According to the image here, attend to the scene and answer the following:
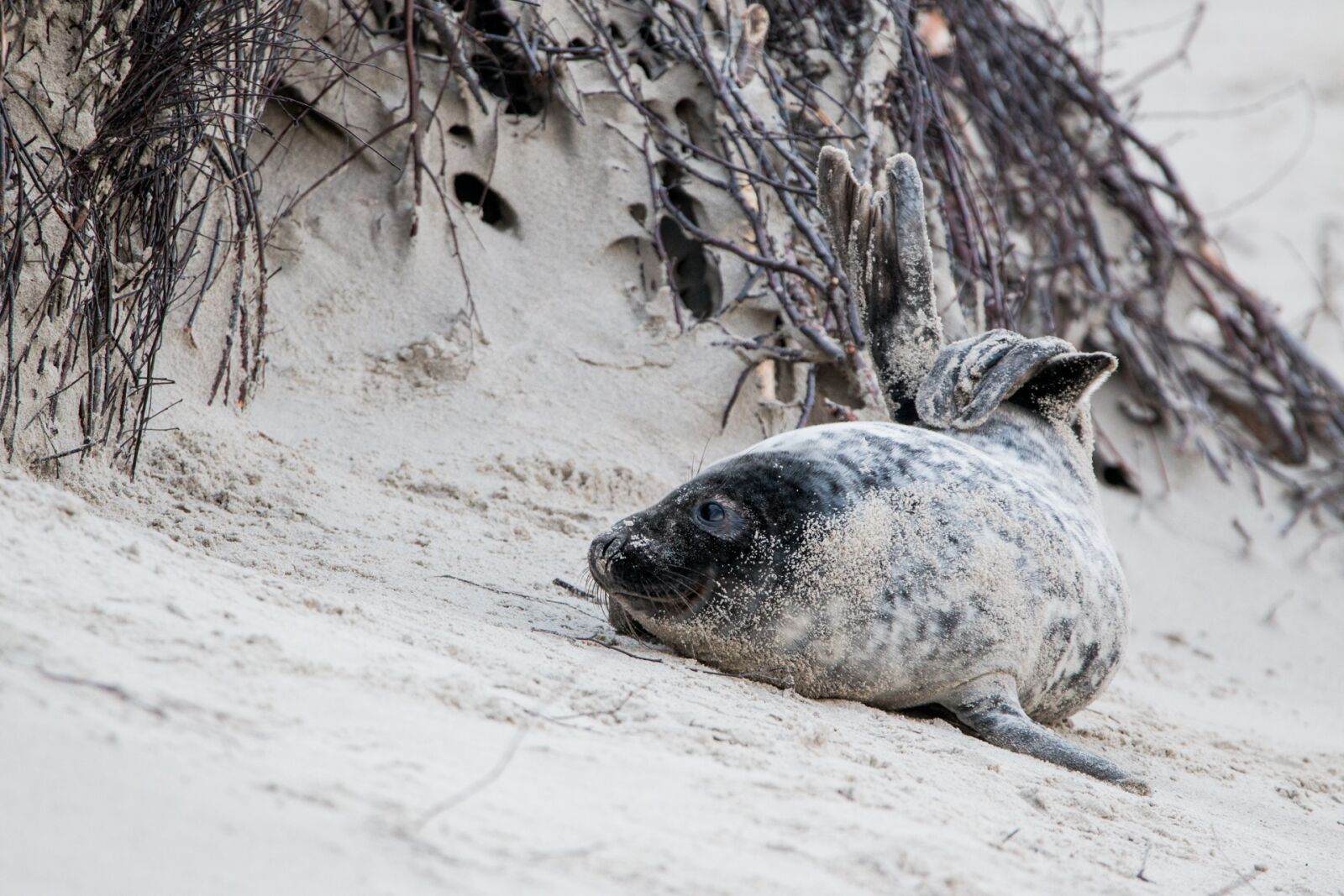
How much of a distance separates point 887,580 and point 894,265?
138cm

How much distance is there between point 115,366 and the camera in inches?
124

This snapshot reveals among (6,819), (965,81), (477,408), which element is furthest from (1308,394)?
(6,819)

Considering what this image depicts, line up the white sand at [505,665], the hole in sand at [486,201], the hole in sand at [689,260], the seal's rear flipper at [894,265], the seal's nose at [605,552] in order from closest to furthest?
the white sand at [505,665] → the seal's nose at [605,552] → the seal's rear flipper at [894,265] → the hole in sand at [486,201] → the hole in sand at [689,260]

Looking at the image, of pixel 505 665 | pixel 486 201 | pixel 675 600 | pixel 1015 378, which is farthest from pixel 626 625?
pixel 486 201

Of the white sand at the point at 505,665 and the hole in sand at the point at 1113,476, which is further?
the hole in sand at the point at 1113,476

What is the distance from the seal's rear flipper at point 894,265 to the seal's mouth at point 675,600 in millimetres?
1273

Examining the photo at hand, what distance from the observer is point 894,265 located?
4082mm

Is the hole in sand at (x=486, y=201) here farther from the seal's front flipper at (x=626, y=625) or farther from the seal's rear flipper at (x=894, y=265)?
the seal's front flipper at (x=626, y=625)

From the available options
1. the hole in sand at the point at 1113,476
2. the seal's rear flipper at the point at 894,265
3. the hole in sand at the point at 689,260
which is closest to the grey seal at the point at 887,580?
the seal's rear flipper at the point at 894,265

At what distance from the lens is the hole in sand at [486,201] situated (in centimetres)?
470

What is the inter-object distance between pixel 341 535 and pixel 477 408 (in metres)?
0.96

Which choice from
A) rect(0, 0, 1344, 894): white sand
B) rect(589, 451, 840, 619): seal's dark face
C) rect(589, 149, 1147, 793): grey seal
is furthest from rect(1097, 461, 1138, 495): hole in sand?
rect(589, 451, 840, 619): seal's dark face

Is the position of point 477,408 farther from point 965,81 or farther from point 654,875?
point 965,81

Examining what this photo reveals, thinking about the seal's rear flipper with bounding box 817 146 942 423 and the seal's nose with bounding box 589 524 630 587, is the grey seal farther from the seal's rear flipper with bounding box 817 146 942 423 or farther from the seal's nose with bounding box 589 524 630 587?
the seal's rear flipper with bounding box 817 146 942 423
